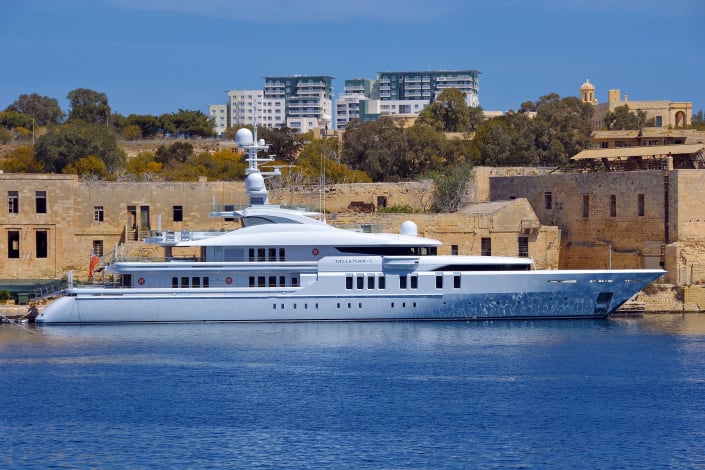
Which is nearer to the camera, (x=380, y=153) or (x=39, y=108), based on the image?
(x=380, y=153)

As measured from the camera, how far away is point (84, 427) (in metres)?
25.5

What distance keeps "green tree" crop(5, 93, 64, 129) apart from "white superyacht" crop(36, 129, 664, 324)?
4631cm

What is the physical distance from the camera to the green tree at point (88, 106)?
80.8 m

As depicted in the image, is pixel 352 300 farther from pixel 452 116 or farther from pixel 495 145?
pixel 452 116

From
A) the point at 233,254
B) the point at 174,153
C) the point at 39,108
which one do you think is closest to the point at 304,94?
the point at 39,108

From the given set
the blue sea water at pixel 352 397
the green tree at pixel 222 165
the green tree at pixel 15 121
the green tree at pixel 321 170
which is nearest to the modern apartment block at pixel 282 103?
the green tree at pixel 15 121

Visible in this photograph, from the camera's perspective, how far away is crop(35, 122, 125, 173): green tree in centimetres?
5697

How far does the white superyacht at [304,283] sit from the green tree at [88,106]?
141 feet

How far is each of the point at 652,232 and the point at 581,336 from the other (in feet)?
31.6

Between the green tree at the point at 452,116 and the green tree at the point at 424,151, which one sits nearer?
the green tree at the point at 424,151

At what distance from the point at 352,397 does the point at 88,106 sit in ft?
189

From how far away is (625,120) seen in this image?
73000 mm

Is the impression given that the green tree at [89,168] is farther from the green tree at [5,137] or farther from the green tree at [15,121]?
the green tree at [15,121]

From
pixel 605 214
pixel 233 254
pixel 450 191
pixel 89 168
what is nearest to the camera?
pixel 233 254
